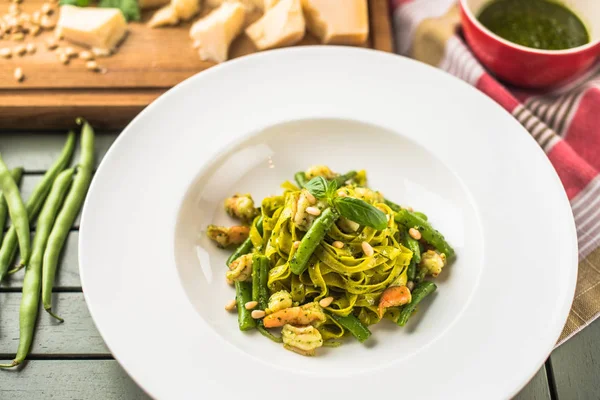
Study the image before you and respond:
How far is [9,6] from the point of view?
5277 mm

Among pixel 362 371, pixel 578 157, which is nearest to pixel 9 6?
pixel 362 371

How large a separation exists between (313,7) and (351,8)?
1.03 ft

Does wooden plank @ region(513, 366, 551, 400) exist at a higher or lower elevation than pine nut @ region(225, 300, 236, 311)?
lower

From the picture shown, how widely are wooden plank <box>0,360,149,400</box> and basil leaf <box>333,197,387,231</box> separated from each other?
5.32ft

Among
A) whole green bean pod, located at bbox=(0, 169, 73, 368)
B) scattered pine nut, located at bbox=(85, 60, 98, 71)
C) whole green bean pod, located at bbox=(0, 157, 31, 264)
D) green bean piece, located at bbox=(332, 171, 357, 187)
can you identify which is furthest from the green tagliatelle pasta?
scattered pine nut, located at bbox=(85, 60, 98, 71)

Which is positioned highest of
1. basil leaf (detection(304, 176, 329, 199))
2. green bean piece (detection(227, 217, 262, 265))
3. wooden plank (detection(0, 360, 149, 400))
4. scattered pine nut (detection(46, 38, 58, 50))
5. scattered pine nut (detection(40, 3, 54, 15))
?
scattered pine nut (detection(40, 3, 54, 15))

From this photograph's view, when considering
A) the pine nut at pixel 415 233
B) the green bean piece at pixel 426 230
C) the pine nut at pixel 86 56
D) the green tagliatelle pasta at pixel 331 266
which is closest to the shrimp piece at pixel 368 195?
the green tagliatelle pasta at pixel 331 266

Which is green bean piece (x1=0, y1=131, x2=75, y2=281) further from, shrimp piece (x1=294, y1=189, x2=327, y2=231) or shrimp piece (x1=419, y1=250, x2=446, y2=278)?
shrimp piece (x1=419, y1=250, x2=446, y2=278)

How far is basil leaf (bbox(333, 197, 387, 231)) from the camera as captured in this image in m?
3.18

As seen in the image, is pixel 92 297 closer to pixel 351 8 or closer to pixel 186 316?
pixel 186 316

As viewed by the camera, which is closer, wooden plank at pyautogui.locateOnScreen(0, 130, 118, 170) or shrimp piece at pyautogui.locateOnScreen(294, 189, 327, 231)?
shrimp piece at pyautogui.locateOnScreen(294, 189, 327, 231)

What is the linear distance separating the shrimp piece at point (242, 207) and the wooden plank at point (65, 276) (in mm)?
1108

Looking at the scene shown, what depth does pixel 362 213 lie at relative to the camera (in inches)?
126

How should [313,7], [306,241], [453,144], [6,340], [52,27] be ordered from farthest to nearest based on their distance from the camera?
1. [52,27]
2. [313,7]
3. [453,144]
4. [6,340]
5. [306,241]
